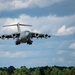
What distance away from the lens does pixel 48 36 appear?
133750 mm

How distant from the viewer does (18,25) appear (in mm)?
150750

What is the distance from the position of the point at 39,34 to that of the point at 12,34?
30.1 feet

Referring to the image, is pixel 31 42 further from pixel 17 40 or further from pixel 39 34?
pixel 39 34

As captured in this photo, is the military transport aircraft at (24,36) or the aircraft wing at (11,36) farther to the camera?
the aircraft wing at (11,36)

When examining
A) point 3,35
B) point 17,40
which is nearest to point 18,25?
point 3,35

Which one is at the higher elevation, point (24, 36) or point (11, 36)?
point (11, 36)

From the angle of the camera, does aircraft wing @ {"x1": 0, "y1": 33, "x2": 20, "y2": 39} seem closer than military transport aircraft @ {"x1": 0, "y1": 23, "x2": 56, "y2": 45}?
No

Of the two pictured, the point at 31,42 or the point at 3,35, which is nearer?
the point at 31,42

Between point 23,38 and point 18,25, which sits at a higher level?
point 18,25

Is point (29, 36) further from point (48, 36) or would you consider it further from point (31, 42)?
point (48, 36)

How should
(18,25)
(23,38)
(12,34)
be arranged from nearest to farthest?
(23,38), (12,34), (18,25)

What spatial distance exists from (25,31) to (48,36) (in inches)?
638

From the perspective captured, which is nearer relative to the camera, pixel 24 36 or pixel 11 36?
pixel 24 36

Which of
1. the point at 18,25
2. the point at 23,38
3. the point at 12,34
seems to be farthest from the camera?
the point at 18,25
